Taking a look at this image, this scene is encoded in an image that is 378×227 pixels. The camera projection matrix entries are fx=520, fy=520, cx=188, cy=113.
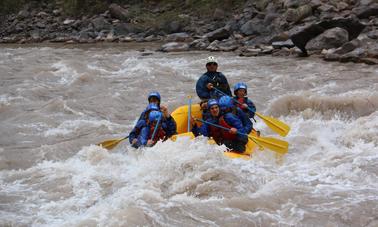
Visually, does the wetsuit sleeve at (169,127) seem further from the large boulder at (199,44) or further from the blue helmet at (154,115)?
the large boulder at (199,44)

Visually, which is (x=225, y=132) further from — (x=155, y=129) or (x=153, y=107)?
(x=153, y=107)

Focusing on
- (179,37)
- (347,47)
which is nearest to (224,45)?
(179,37)

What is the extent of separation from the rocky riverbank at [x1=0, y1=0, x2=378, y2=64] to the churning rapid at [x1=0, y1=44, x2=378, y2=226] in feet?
8.68

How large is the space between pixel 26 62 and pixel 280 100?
33.5 feet

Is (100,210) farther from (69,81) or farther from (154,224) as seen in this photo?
(69,81)

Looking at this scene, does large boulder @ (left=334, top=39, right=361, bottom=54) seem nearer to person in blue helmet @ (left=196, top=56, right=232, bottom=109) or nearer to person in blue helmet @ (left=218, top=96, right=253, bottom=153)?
person in blue helmet @ (left=196, top=56, right=232, bottom=109)

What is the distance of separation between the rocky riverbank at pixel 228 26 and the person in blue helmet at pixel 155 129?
773 cm

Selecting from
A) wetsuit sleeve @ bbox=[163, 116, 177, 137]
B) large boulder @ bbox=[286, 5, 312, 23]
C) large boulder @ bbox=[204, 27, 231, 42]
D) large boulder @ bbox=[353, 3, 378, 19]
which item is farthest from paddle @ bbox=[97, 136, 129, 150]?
large boulder @ bbox=[286, 5, 312, 23]

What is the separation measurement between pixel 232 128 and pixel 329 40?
377 inches

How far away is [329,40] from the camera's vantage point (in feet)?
50.1

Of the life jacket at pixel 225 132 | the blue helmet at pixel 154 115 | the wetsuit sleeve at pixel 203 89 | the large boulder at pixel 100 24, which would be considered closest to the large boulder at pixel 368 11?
the wetsuit sleeve at pixel 203 89

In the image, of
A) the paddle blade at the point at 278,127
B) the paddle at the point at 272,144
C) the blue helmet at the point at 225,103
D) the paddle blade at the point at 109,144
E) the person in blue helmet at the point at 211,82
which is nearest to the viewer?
the paddle at the point at 272,144

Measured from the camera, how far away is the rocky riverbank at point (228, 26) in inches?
605

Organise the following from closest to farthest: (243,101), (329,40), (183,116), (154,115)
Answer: (154,115)
(183,116)
(243,101)
(329,40)
